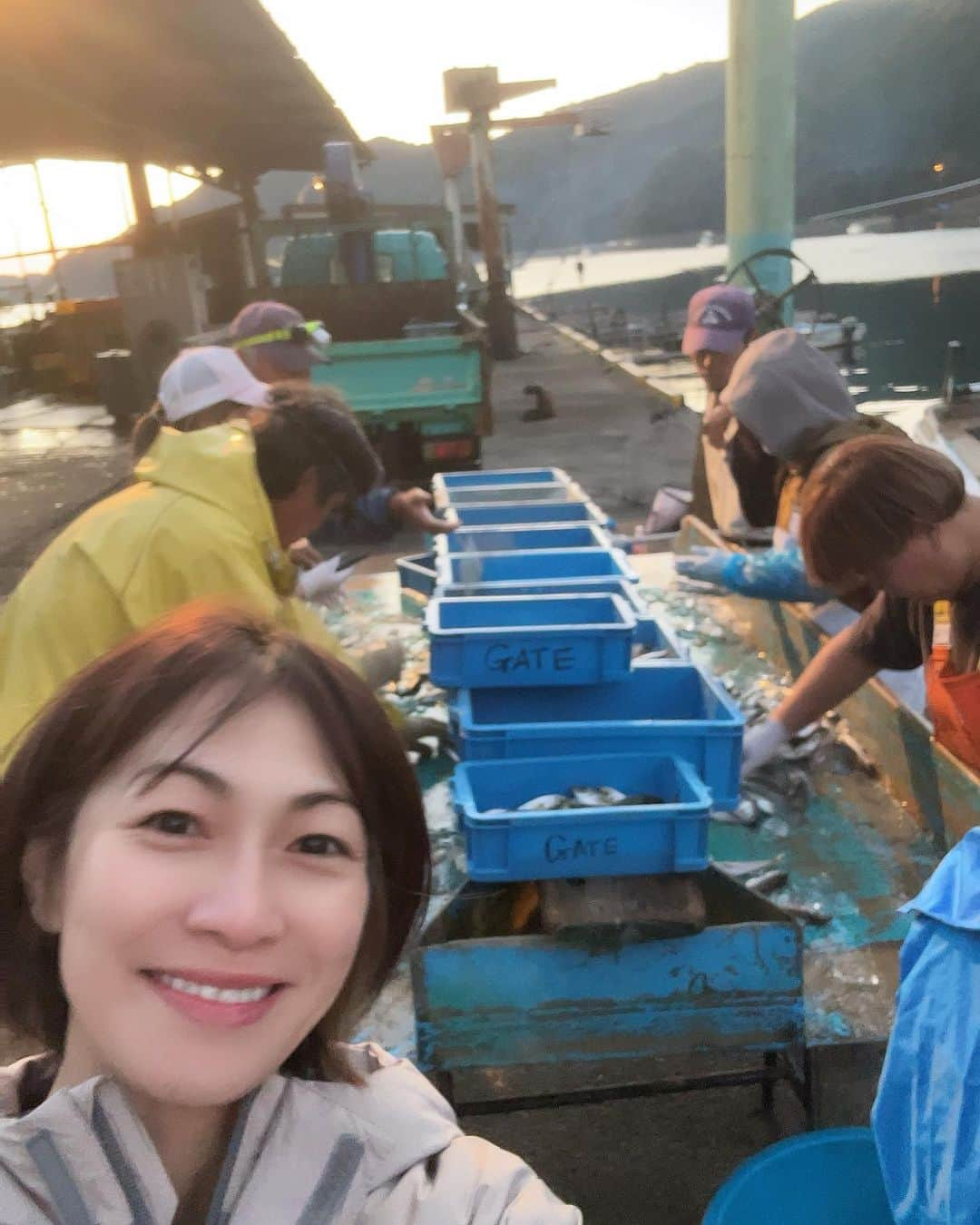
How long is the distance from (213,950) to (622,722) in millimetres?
1819

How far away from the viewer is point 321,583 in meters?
4.68

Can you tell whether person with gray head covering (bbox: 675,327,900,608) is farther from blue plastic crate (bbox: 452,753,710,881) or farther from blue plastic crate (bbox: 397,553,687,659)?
blue plastic crate (bbox: 452,753,710,881)

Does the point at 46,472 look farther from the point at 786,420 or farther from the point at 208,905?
the point at 208,905

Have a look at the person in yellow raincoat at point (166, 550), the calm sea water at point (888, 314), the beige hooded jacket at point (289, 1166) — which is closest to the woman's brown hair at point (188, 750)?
the beige hooded jacket at point (289, 1166)

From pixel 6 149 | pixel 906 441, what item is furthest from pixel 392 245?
pixel 906 441

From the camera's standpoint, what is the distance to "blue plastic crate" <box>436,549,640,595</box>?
4000mm

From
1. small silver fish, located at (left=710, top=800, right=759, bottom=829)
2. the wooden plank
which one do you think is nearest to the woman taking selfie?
the wooden plank

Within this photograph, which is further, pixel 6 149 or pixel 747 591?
pixel 6 149

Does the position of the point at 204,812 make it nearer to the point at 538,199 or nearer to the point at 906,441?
the point at 906,441

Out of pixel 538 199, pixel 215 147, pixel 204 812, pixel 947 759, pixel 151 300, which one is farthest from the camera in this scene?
pixel 538 199

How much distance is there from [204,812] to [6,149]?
65.3 feet

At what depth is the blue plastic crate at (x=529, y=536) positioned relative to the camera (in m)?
4.42

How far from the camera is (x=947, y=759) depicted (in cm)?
301

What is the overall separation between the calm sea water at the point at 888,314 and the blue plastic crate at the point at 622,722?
18772 millimetres
